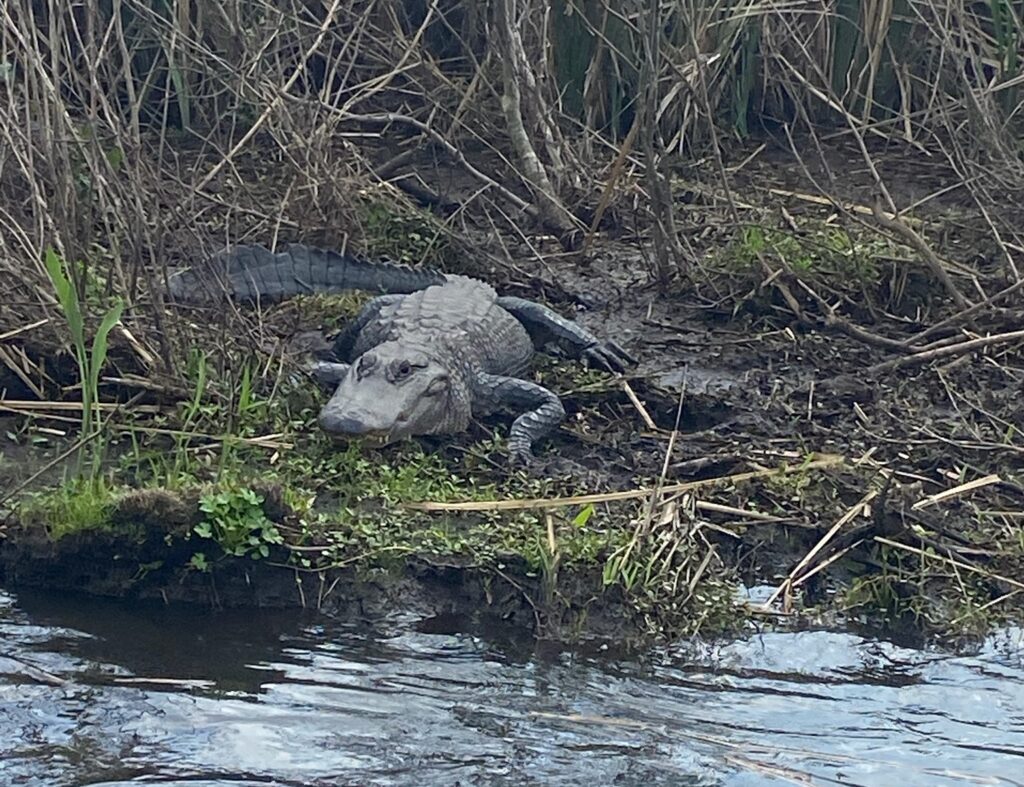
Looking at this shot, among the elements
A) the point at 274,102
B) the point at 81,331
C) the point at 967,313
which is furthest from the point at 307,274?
the point at 967,313

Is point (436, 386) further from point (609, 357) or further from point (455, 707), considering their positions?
point (455, 707)

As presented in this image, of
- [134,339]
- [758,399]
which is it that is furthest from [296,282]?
[758,399]

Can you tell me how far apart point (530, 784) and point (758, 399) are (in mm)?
2273

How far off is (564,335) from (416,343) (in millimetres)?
703

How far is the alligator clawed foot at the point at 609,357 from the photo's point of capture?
5.25 m

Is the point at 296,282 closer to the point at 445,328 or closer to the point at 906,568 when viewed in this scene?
the point at 445,328

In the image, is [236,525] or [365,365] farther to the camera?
[365,365]

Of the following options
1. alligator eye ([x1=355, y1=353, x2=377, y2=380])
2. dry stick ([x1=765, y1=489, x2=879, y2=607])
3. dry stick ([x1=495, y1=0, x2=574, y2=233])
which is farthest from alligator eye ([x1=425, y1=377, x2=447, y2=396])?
dry stick ([x1=495, y1=0, x2=574, y2=233])

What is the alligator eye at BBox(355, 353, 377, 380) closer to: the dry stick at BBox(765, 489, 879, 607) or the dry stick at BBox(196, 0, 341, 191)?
the dry stick at BBox(196, 0, 341, 191)

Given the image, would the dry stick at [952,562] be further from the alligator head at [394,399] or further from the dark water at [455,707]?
the alligator head at [394,399]

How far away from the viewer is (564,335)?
217 inches

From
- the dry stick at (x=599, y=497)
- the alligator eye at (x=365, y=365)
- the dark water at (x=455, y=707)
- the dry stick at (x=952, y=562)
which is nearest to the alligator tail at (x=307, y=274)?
the alligator eye at (x=365, y=365)

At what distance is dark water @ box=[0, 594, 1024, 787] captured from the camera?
296cm

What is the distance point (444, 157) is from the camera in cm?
700
